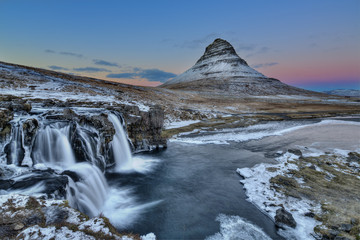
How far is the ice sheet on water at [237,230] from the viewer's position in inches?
274

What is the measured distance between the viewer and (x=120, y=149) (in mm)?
15039

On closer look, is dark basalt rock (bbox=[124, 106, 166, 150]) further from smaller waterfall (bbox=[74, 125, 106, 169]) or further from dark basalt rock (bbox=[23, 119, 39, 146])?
dark basalt rock (bbox=[23, 119, 39, 146])

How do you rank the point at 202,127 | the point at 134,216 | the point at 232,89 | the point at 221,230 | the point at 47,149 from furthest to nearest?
the point at 232,89, the point at 202,127, the point at 47,149, the point at 134,216, the point at 221,230

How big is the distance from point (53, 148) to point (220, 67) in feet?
566

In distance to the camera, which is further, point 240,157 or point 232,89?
point 232,89

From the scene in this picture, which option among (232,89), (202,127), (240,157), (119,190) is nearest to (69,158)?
(119,190)

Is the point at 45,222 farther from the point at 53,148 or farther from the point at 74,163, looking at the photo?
the point at 53,148

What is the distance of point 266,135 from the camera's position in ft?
80.7

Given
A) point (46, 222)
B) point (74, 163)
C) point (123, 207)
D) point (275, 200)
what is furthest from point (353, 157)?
point (74, 163)

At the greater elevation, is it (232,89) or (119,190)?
(232,89)

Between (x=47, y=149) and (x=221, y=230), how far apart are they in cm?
990

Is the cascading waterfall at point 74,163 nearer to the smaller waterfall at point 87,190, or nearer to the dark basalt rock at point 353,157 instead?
the smaller waterfall at point 87,190

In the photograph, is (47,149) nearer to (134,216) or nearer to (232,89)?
(134,216)

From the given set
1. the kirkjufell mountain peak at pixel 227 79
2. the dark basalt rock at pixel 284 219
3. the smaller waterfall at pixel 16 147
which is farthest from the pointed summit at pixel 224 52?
the smaller waterfall at pixel 16 147
